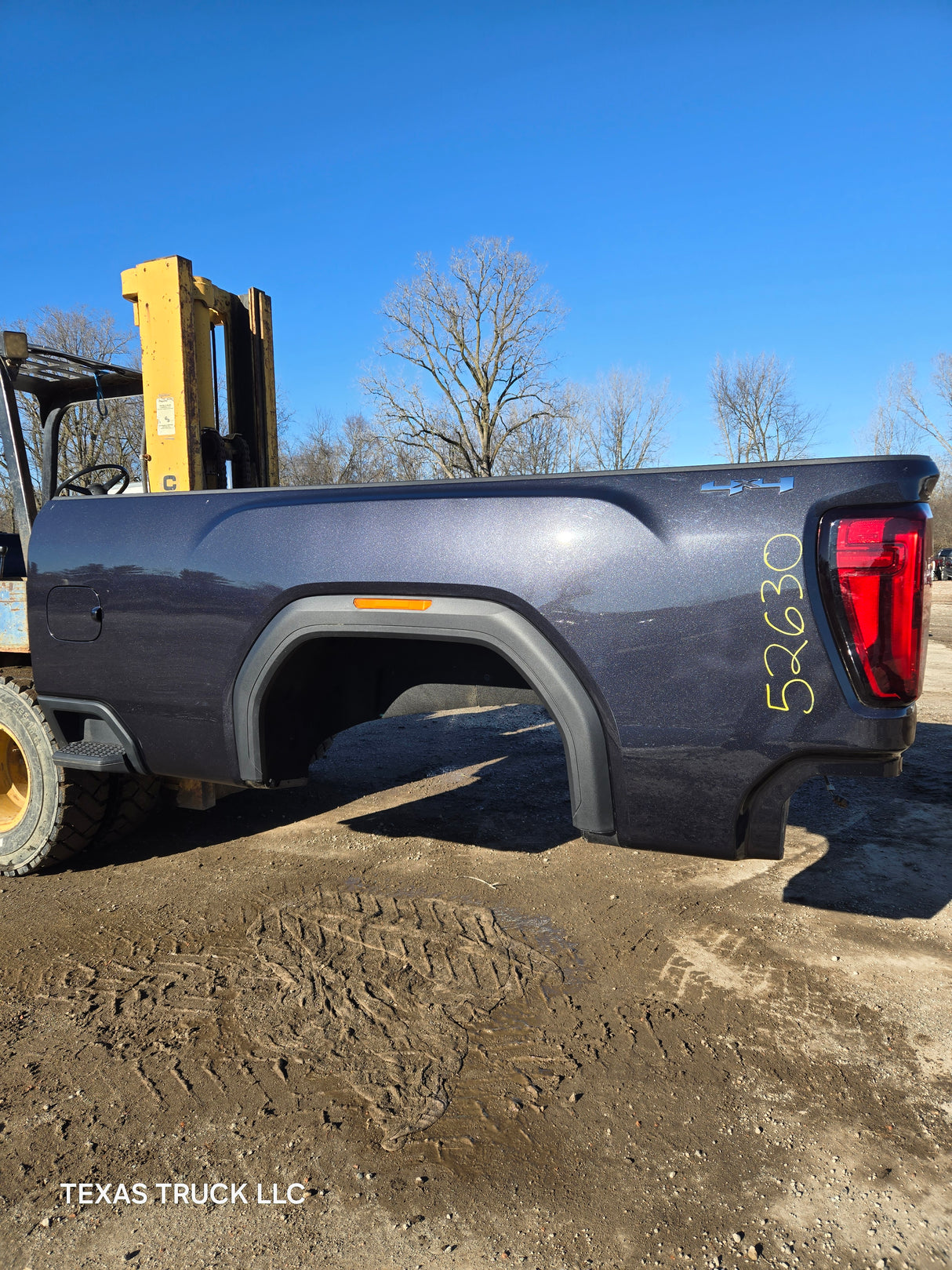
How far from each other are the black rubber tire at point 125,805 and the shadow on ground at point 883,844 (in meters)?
2.95

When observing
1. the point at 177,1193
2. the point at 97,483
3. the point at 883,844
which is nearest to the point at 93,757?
the point at 177,1193

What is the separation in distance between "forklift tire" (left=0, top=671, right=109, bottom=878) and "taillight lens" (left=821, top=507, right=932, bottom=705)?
9.57 ft

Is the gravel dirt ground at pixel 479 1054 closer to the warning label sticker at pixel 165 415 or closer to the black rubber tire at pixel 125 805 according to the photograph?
the black rubber tire at pixel 125 805

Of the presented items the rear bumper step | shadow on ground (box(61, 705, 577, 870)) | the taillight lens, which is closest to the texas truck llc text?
the rear bumper step

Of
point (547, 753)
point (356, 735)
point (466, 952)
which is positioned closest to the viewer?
point (466, 952)

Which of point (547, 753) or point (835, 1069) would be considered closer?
point (835, 1069)

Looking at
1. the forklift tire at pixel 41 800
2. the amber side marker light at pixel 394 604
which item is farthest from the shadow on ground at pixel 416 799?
the amber side marker light at pixel 394 604

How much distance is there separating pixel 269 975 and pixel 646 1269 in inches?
61.0

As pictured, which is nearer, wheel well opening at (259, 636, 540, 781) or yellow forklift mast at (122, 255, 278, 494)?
wheel well opening at (259, 636, 540, 781)

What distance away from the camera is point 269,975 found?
279 cm

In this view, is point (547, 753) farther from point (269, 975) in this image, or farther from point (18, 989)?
point (18, 989)

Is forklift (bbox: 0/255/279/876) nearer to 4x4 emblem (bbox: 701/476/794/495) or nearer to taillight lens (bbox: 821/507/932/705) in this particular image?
4x4 emblem (bbox: 701/476/794/495)

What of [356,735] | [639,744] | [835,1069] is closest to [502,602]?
[639,744]

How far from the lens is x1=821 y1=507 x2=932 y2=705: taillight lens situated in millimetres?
1901
